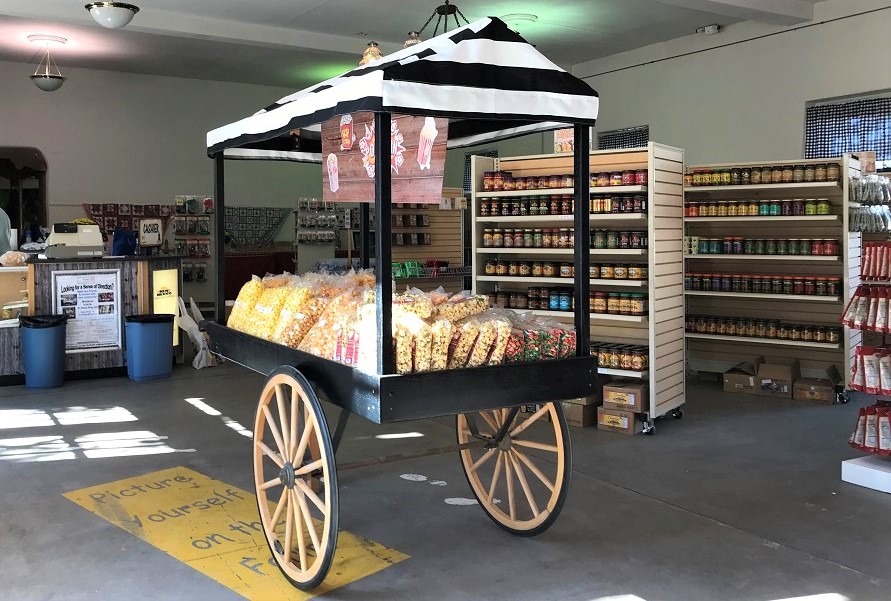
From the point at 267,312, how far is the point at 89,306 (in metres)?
5.17

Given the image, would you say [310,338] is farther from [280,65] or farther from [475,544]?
[280,65]

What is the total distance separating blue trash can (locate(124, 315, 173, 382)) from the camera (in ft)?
26.9

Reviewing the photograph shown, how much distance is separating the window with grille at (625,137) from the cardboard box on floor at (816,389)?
18.1 ft

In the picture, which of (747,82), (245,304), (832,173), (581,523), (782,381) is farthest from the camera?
(747,82)

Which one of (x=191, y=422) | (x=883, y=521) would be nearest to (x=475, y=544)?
(x=883, y=521)

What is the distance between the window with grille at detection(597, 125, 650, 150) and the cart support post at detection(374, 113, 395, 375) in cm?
979

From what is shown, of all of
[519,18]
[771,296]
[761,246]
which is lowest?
[771,296]

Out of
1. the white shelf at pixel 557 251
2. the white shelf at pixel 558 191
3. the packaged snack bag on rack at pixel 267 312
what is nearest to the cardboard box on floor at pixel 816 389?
the white shelf at pixel 557 251

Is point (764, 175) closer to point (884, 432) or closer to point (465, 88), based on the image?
point (884, 432)

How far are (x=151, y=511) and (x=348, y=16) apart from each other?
7674 millimetres

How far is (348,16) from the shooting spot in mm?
10312

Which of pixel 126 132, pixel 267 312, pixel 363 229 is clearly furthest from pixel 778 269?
pixel 126 132

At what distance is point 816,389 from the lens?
23.8 ft

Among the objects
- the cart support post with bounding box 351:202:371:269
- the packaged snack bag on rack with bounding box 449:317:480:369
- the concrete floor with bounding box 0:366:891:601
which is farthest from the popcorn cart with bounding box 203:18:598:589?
the cart support post with bounding box 351:202:371:269
